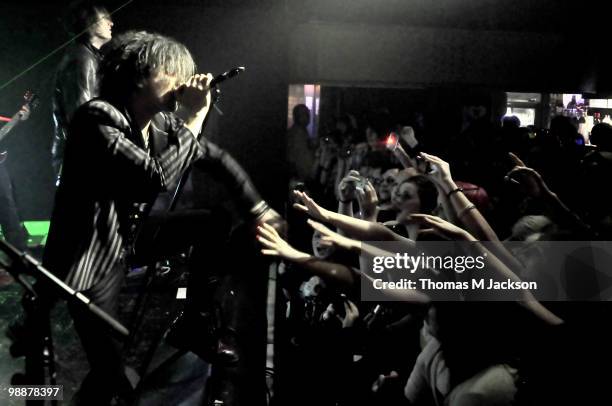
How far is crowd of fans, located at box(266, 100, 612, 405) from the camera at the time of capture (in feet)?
5.75

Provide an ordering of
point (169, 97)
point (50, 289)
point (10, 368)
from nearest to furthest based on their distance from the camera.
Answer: point (50, 289)
point (169, 97)
point (10, 368)

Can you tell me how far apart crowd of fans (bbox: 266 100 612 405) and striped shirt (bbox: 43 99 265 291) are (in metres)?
0.39

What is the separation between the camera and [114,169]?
Result: 162cm

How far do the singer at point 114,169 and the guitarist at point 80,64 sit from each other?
116 cm

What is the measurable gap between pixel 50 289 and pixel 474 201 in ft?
5.75

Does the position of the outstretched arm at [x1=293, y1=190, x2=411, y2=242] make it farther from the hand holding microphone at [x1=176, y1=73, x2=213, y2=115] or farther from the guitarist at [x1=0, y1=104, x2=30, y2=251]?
the guitarist at [x1=0, y1=104, x2=30, y2=251]

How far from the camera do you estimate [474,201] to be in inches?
95.4

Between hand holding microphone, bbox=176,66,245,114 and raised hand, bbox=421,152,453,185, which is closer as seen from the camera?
hand holding microphone, bbox=176,66,245,114

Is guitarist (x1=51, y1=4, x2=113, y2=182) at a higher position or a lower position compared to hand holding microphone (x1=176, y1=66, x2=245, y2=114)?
higher

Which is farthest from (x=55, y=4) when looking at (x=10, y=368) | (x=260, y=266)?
(x=10, y=368)

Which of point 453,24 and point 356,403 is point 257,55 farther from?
point 356,403

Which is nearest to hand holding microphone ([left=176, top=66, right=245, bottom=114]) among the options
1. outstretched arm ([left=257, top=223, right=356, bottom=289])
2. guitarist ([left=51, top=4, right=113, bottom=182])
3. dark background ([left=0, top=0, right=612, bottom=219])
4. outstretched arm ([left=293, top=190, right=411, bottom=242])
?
outstretched arm ([left=257, top=223, right=356, bottom=289])

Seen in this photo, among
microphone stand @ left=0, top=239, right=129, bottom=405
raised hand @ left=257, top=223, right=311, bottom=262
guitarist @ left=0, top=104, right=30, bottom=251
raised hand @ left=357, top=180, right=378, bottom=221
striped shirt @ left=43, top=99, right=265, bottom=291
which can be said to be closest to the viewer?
microphone stand @ left=0, top=239, right=129, bottom=405

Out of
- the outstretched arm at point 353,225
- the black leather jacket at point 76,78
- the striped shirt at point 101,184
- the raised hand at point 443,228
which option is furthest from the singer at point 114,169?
the black leather jacket at point 76,78
